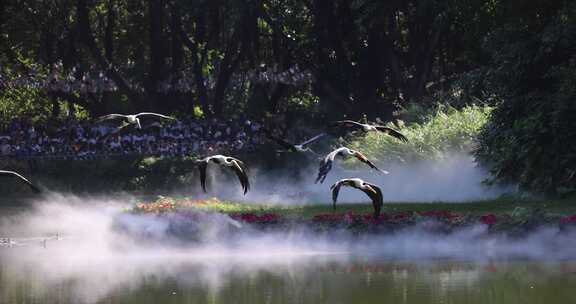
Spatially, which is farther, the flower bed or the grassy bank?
the grassy bank

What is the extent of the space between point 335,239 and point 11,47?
117 feet

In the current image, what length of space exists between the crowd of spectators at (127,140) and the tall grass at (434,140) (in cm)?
816

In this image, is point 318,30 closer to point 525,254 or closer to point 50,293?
point 525,254

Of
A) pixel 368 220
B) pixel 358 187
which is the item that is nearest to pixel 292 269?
pixel 358 187

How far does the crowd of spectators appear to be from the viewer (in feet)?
139

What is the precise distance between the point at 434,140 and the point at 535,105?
6.53m

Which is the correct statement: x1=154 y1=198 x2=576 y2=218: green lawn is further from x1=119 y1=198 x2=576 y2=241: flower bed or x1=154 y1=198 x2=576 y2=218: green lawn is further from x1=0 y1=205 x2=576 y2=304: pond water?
x1=0 y1=205 x2=576 y2=304: pond water

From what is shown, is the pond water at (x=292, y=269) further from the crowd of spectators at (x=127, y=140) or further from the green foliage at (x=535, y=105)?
the crowd of spectators at (x=127, y=140)

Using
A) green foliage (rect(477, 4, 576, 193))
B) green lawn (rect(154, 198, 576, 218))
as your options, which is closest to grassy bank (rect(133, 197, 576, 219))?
green lawn (rect(154, 198, 576, 218))

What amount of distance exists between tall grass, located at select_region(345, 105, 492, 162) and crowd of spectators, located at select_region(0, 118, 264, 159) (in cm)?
816

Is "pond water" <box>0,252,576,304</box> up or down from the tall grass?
down

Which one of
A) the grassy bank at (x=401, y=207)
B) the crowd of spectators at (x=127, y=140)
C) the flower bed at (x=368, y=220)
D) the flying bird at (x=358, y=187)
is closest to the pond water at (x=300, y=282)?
the flying bird at (x=358, y=187)

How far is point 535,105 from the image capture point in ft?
92.9

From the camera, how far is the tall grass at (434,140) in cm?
3441
